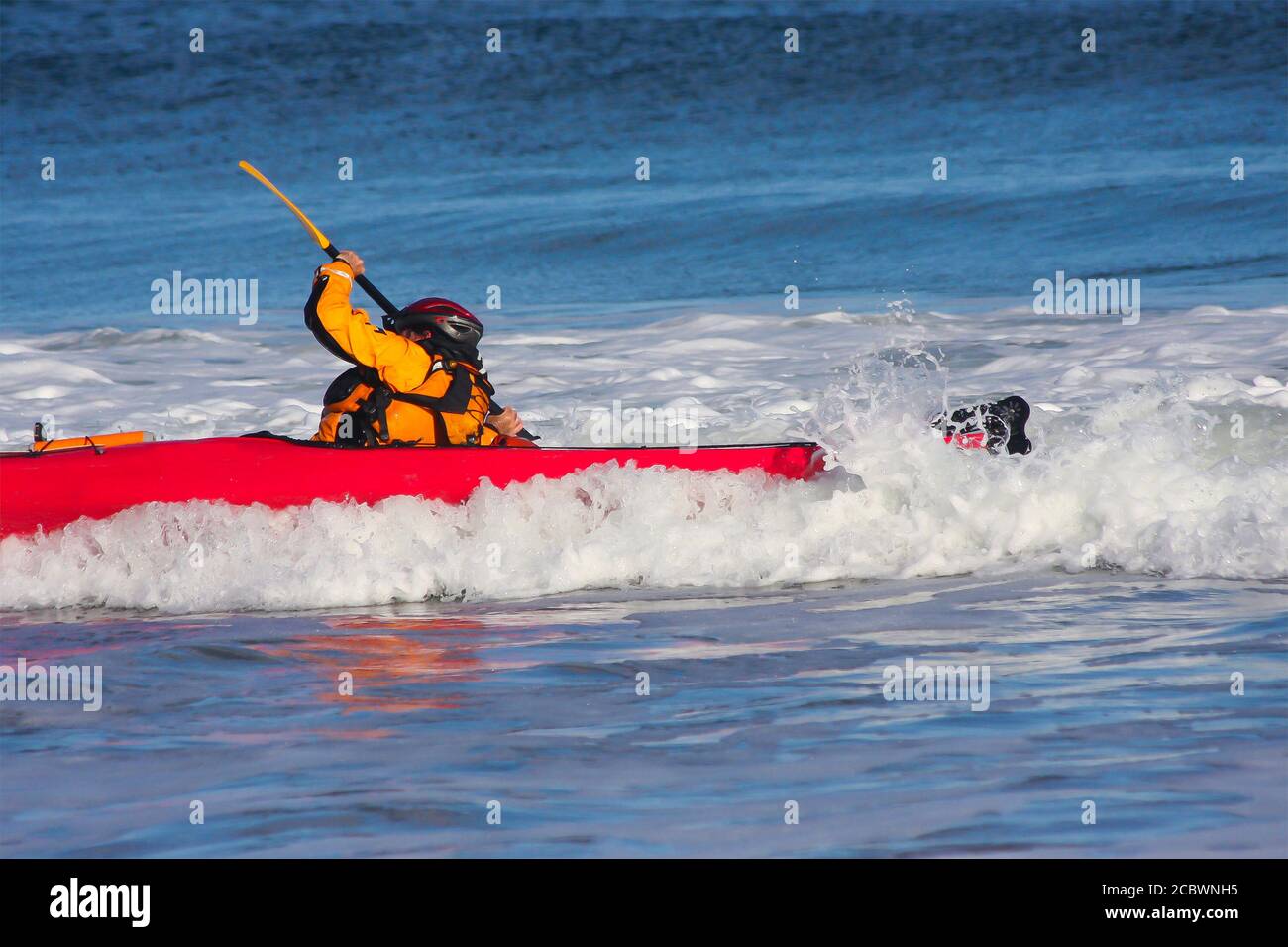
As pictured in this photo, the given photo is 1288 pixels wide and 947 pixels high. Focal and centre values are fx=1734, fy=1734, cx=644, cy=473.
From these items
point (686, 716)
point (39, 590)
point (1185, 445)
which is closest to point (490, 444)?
point (39, 590)

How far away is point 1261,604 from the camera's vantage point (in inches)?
253

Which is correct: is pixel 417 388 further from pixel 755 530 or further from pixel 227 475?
pixel 755 530

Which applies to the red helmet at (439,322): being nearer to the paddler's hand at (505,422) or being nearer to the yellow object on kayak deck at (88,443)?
the paddler's hand at (505,422)

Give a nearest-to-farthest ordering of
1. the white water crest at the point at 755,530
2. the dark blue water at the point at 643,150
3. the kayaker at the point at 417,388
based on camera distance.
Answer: the white water crest at the point at 755,530 < the kayaker at the point at 417,388 < the dark blue water at the point at 643,150

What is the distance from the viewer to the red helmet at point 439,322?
743 centimetres

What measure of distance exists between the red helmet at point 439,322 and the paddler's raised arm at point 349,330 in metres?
0.16

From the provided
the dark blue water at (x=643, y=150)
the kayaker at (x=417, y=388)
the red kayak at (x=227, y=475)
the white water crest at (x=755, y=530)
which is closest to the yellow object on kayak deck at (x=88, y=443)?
the red kayak at (x=227, y=475)

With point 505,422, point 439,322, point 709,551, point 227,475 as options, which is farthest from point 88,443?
point 709,551

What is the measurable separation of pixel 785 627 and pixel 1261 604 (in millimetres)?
1762

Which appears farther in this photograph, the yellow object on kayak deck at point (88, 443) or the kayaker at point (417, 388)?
the yellow object on kayak deck at point (88, 443)

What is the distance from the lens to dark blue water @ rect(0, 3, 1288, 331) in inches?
738

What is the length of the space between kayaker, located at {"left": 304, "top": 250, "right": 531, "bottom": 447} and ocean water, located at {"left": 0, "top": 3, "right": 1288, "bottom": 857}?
35 cm

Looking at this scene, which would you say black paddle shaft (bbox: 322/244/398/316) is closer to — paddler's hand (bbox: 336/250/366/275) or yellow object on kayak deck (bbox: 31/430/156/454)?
paddler's hand (bbox: 336/250/366/275)

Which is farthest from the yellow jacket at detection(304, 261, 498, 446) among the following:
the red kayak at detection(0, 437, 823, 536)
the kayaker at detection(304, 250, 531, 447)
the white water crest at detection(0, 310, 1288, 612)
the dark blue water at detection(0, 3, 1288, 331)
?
the dark blue water at detection(0, 3, 1288, 331)
